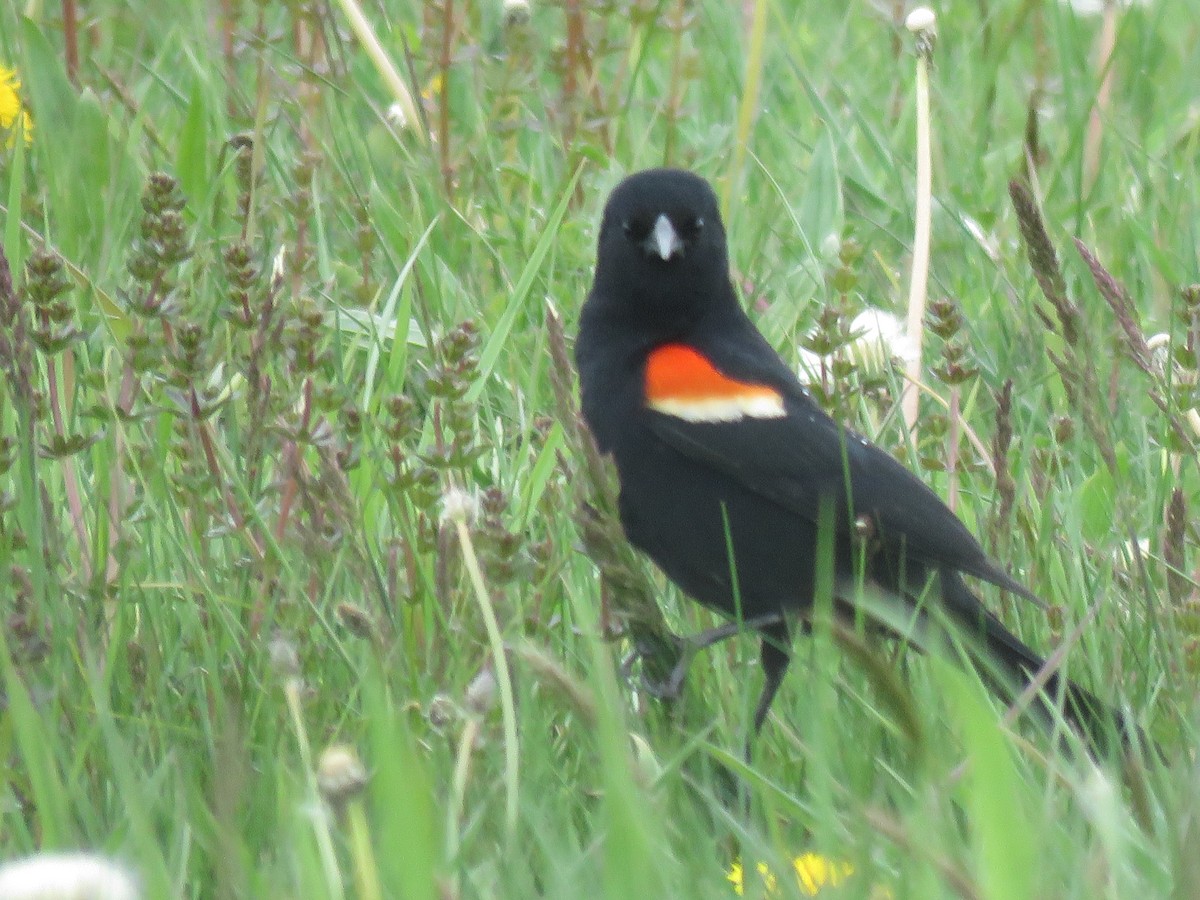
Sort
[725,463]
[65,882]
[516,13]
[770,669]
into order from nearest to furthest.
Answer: [65,882]
[770,669]
[725,463]
[516,13]

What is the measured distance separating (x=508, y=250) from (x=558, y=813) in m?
2.14

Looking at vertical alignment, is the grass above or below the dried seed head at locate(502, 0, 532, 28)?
below

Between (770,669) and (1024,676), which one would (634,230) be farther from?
(1024,676)

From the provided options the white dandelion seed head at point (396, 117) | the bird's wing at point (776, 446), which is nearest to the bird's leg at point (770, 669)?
the bird's wing at point (776, 446)

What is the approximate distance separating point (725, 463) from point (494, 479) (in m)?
0.42

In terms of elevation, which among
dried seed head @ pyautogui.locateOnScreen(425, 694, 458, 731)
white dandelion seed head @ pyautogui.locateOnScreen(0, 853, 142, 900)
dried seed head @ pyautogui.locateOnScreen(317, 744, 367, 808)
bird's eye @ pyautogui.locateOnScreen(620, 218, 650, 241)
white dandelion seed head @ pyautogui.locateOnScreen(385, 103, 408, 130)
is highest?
dried seed head @ pyautogui.locateOnScreen(317, 744, 367, 808)

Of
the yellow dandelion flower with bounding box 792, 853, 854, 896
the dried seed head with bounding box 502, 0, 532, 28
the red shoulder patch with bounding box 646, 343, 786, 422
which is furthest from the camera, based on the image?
the dried seed head with bounding box 502, 0, 532, 28

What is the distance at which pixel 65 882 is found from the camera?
1.29 meters

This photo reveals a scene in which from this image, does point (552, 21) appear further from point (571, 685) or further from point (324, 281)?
point (571, 685)

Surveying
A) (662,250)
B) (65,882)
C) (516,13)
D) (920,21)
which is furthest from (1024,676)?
(516,13)

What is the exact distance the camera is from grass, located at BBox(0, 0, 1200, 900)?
1570mm

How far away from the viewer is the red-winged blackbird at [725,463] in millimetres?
2598

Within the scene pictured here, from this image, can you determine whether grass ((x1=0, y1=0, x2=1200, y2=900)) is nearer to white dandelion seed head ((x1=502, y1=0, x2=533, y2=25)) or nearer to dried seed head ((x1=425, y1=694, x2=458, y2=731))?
dried seed head ((x1=425, y1=694, x2=458, y2=731))

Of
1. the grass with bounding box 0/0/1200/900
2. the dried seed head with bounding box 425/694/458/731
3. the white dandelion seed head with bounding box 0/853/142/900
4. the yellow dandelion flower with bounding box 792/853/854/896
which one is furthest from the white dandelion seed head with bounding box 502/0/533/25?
the white dandelion seed head with bounding box 0/853/142/900
